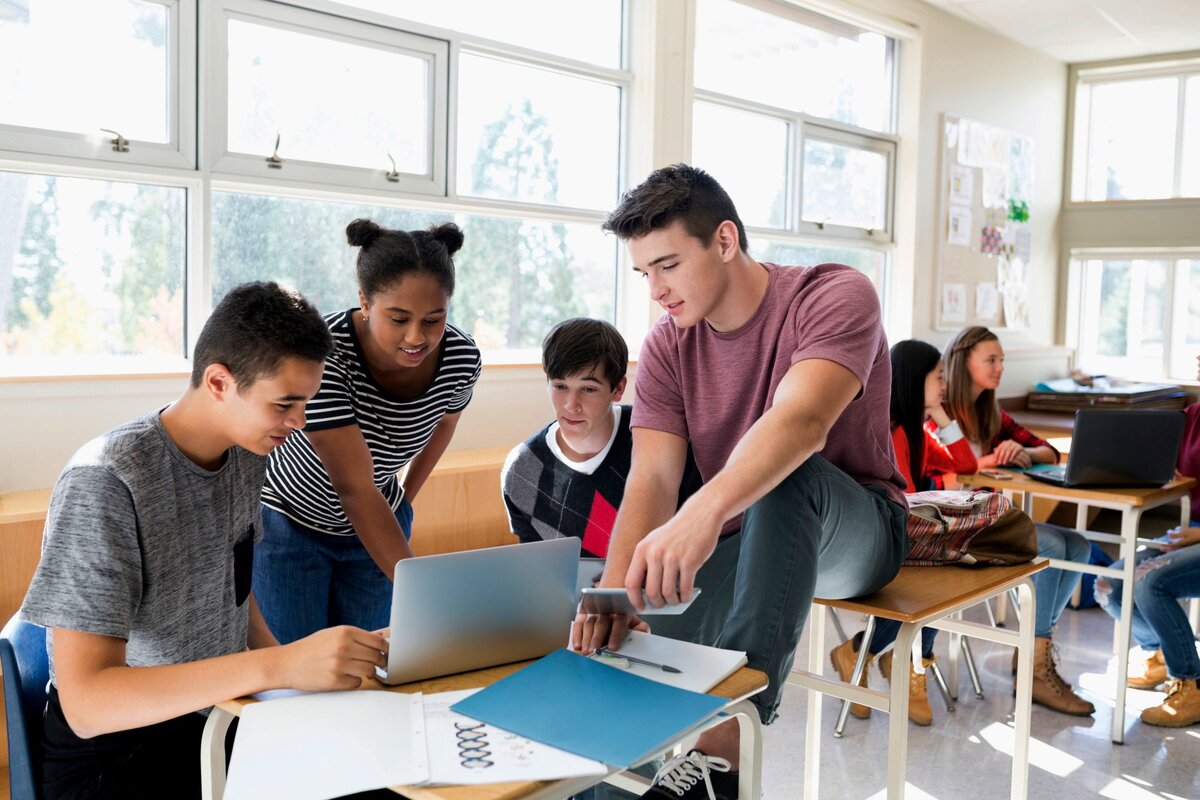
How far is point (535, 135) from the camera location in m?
3.80

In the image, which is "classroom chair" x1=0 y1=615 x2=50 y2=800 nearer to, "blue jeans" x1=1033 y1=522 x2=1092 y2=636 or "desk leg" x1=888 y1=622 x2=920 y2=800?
"desk leg" x1=888 y1=622 x2=920 y2=800

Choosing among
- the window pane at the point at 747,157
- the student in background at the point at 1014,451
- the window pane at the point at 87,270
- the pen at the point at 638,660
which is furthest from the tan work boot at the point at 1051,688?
the window pane at the point at 87,270

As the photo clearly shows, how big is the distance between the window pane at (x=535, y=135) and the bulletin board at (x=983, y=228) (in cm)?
231

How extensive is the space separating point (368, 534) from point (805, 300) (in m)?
0.83

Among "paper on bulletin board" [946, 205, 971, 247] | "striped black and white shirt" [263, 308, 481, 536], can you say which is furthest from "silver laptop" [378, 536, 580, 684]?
"paper on bulletin board" [946, 205, 971, 247]

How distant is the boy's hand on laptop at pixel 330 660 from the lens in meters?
1.11

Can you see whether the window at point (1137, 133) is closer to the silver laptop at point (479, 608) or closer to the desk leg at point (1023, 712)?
the desk leg at point (1023, 712)

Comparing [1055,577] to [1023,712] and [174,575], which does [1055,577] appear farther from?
[174,575]

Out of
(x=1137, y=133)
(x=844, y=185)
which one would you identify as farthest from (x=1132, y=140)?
(x=844, y=185)

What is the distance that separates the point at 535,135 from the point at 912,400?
1654mm

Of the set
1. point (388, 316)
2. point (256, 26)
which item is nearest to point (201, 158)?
point (256, 26)

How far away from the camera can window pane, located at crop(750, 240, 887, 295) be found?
4.79m

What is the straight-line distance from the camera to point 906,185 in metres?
5.38

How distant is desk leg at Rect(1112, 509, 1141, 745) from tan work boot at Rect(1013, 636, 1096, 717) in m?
0.09
